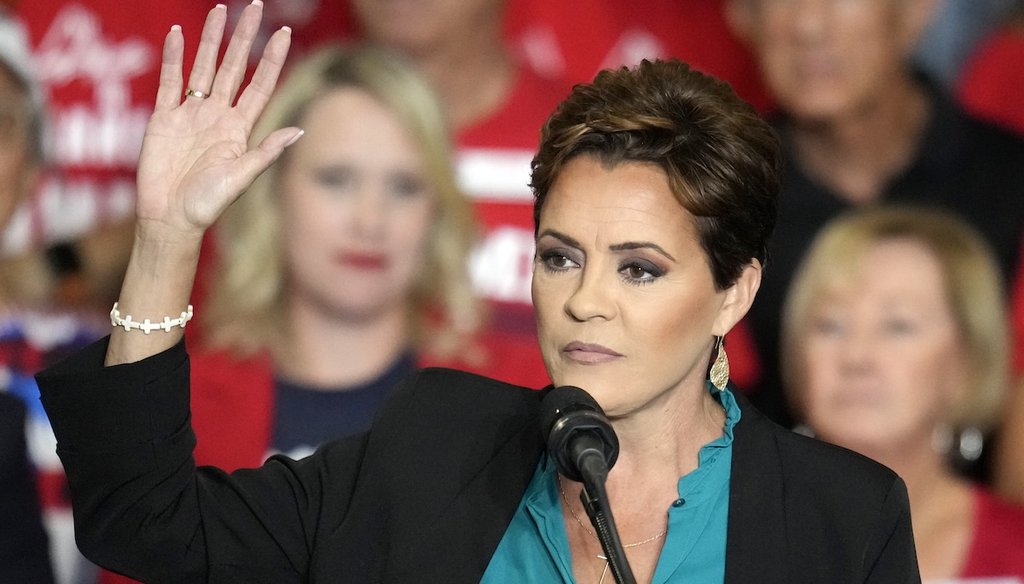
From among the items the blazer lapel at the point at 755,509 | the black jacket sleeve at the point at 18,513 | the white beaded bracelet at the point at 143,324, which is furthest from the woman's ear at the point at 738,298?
the black jacket sleeve at the point at 18,513

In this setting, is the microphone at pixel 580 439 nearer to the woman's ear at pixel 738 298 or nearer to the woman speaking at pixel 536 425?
the woman speaking at pixel 536 425

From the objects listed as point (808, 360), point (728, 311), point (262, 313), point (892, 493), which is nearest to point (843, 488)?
point (892, 493)

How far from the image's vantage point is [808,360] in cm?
428

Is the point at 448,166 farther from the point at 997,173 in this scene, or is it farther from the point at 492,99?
the point at 997,173

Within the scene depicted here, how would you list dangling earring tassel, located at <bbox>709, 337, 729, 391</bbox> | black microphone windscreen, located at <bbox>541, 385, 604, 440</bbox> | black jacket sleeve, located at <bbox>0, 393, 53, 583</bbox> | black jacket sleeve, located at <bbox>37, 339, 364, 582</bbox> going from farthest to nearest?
1. black jacket sleeve, located at <bbox>0, 393, 53, 583</bbox>
2. dangling earring tassel, located at <bbox>709, 337, 729, 391</bbox>
3. black jacket sleeve, located at <bbox>37, 339, 364, 582</bbox>
4. black microphone windscreen, located at <bbox>541, 385, 604, 440</bbox>

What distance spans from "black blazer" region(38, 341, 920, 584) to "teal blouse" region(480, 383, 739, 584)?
0.10ft

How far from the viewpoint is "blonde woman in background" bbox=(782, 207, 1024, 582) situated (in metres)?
4.26

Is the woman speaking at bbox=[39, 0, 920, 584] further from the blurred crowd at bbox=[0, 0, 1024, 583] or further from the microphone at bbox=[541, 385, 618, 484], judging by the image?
the blurred crowd at bbox=[0, 0, 1024, 583]

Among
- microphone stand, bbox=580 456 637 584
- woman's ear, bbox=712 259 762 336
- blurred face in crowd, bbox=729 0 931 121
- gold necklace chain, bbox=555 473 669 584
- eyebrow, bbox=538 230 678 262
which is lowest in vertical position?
gold necklace chain, bbox=555 473 669 584

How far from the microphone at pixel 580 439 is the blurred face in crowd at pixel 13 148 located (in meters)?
2.93

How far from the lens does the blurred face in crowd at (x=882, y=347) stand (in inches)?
168

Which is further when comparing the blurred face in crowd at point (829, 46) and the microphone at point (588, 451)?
the blurred face in crowd at point (829, 46)

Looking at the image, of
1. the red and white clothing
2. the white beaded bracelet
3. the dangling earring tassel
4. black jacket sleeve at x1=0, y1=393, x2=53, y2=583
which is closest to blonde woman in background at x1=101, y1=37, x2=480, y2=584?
black jacket sleeve at x1=0, y1=393, x2=53, y2=583

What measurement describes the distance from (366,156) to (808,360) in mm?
1536
